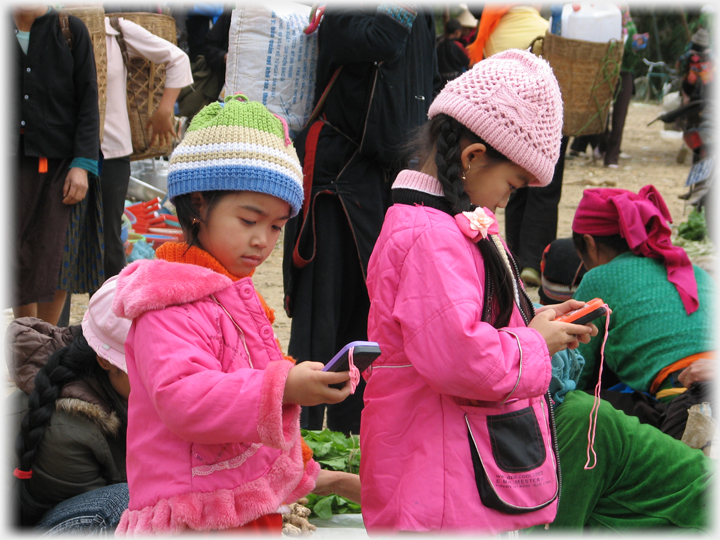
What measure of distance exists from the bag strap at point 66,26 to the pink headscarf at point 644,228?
2.72 m

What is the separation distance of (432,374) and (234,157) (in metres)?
0.69

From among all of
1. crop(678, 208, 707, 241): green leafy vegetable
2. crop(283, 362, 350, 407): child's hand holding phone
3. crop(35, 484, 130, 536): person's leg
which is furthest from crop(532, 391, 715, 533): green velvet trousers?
crop(678, 208, 707, 241): green leafy vegetable

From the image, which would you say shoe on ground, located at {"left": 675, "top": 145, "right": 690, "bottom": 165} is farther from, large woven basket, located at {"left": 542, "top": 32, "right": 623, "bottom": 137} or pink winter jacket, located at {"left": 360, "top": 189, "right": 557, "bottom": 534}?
pink winter jacket, located at {"left": 360, "top": 189, "right": 557, "bottom": 534}

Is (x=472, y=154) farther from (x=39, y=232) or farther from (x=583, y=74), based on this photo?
(x=583, y=74)

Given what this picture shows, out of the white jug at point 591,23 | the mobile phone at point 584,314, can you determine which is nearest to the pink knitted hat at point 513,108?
the mobile phone at point 584,314

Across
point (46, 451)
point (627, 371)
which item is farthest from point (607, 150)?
point (46, 451)

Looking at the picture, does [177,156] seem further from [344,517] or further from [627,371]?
[627,371]

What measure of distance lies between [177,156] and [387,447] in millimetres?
909

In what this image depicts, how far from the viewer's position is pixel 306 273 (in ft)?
11.2

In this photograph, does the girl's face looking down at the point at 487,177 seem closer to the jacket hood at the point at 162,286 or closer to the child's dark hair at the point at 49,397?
the jacket hood at the point at 162,286

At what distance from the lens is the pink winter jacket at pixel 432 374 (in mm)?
1702

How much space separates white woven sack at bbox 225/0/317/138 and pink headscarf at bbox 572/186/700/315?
1.45 m

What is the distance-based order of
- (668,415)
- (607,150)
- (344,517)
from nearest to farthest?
(344,517)
(668,415)
(607,150)

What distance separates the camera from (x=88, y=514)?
7.15ft
